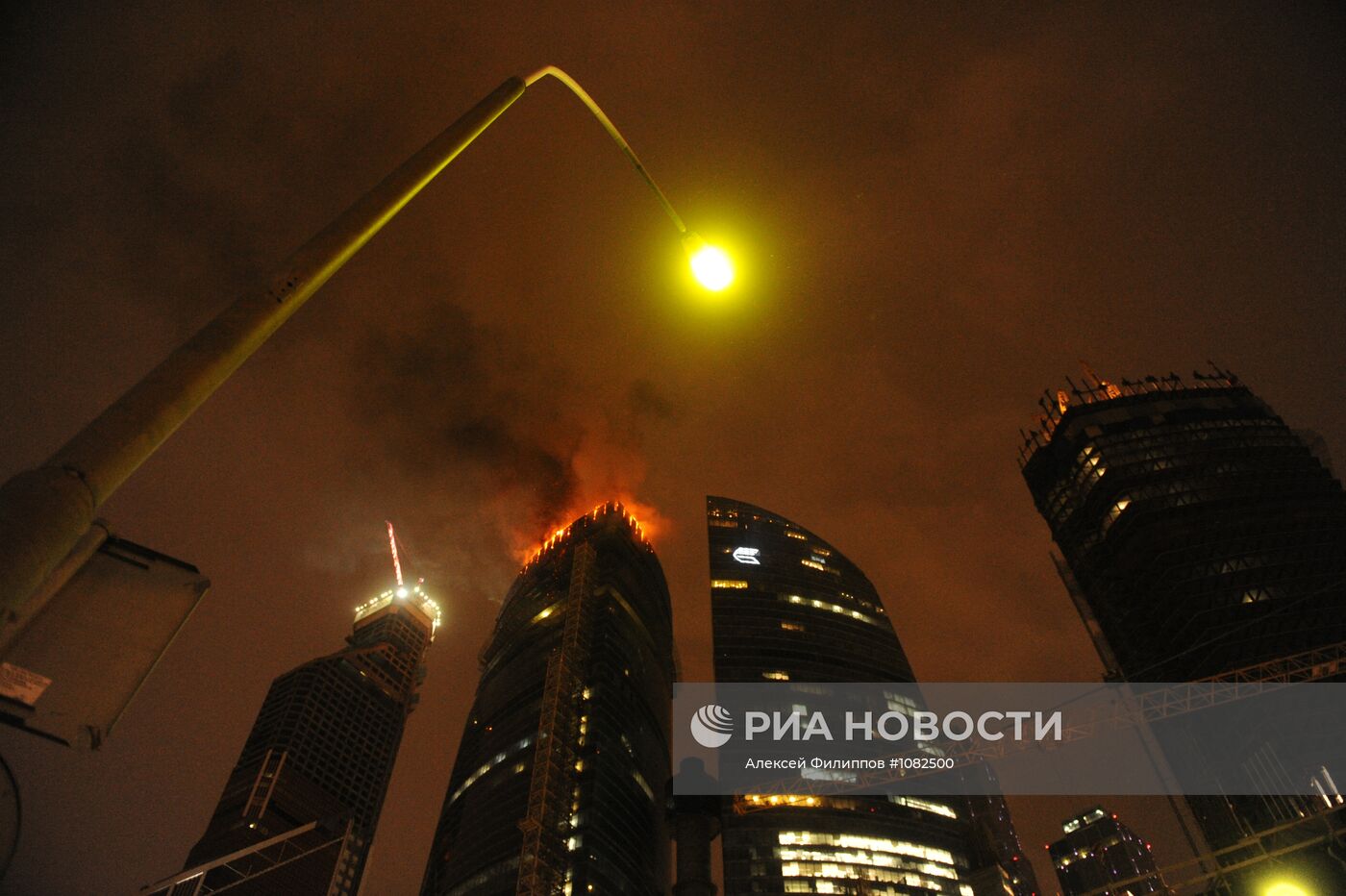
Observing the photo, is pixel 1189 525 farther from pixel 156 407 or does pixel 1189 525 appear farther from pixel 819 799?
pixel 156 407

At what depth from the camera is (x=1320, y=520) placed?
277ft

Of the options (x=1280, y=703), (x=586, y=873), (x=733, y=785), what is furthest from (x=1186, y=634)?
(x=586, y=873)

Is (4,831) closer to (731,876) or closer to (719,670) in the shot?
(731,876)

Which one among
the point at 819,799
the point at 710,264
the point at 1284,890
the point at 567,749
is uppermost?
the point at 819,799

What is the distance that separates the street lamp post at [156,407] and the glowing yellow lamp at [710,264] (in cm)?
467

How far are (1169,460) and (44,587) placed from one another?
4369 inches

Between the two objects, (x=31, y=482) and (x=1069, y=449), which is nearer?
(x=31, y=482)

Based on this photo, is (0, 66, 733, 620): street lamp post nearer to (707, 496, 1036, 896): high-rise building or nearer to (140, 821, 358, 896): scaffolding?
A: (707, 496, 1036, 896): high-rise building

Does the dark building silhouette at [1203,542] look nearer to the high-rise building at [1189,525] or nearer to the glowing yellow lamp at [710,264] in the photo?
the high-rise building at [1189,525]

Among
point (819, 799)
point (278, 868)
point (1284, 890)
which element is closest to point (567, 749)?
point (819, 799)

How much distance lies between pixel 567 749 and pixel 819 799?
3935 cm

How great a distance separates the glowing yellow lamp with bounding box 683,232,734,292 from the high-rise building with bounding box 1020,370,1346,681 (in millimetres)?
76837

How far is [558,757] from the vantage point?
9212cm

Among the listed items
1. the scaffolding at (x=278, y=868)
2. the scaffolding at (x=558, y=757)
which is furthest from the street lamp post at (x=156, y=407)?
the scaffolding at (x=278, y=868)
